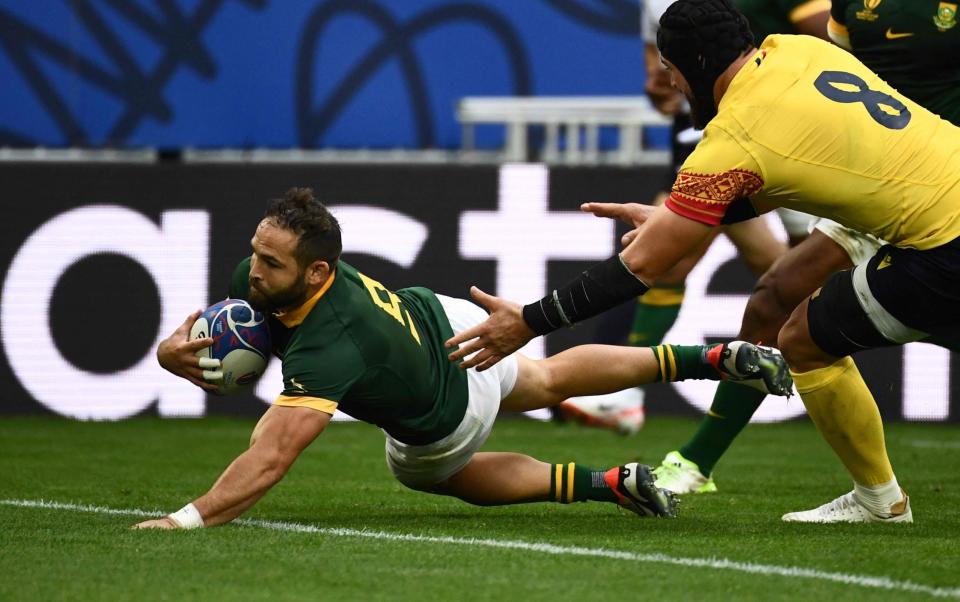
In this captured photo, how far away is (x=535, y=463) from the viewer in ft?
19.0

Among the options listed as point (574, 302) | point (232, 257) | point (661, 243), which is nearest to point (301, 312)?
point (574, 302)

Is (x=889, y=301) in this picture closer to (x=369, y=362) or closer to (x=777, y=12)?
(x=369, y=362)

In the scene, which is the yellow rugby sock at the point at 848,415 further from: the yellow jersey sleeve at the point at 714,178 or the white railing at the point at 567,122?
the white railing at the point at 567,122

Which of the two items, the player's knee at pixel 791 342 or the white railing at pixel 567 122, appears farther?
the white railing at pixel 567 122

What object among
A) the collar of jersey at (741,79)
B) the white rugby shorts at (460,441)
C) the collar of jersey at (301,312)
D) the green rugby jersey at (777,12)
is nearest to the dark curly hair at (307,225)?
the collar of jersey at (301,312)

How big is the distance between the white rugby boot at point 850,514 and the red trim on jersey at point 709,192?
1.30m

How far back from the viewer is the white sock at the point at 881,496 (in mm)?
5598

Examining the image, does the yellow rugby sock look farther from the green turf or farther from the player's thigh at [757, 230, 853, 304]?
the player's thigh at [757, 230, 853, 304]

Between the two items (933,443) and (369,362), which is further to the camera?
(933,443)

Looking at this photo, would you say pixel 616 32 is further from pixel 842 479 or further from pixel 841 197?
pixel 841 197

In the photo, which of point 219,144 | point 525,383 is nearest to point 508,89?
point 219,144

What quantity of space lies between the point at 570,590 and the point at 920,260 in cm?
169

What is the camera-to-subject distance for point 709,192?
4.89 meters

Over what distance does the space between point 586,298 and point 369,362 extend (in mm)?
721
